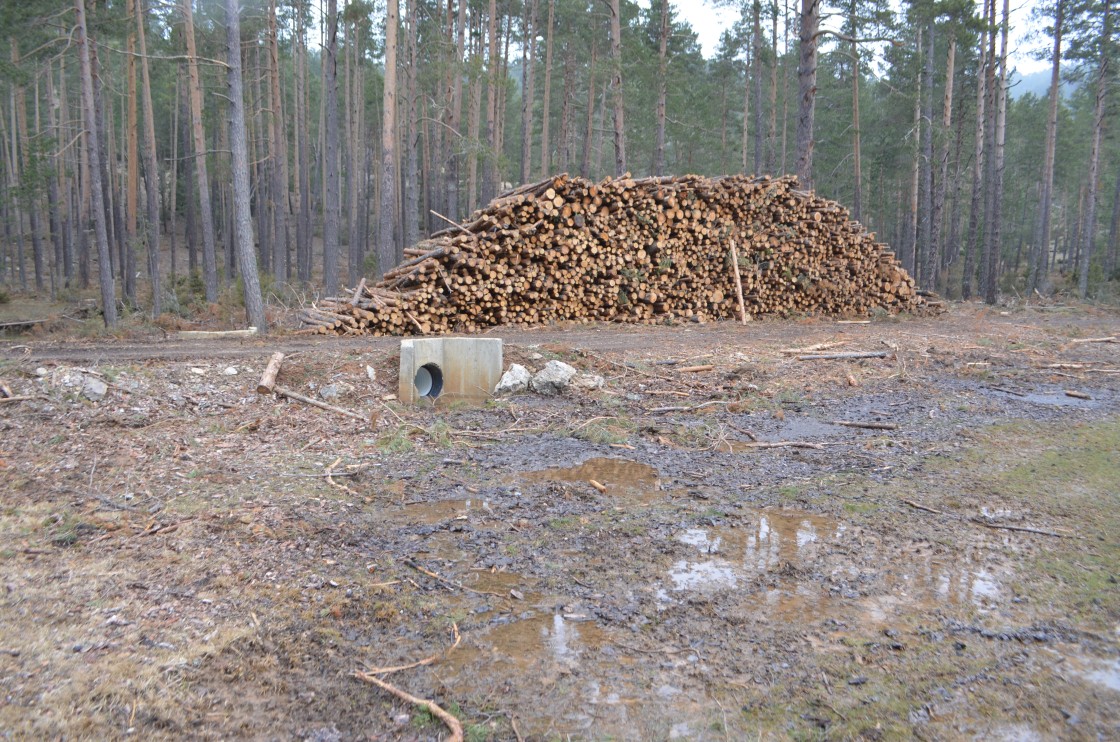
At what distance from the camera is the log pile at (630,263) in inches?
488

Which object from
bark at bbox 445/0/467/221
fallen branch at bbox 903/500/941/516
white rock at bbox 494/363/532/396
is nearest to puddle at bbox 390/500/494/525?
fallen branch at bbox 903/500/941/516

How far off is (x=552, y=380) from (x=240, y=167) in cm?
712

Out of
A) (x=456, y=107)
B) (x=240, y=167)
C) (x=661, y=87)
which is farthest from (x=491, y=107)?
(x=240, y=167)

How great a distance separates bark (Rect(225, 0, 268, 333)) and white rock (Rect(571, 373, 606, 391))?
6.31 m

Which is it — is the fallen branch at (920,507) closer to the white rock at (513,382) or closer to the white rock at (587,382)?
the white rock at (587,382)

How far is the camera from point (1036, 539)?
14.4 feet

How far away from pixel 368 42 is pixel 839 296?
29.7 m

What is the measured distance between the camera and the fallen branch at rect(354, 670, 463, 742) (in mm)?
2604

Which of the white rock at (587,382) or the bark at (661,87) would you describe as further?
the bark at (661,87)

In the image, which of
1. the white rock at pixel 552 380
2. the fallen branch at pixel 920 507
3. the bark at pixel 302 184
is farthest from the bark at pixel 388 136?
the fallen branch at pixel 920 507

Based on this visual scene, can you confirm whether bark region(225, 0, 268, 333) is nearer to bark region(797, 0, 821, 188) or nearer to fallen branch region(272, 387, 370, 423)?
fallen branch region(272, 387, 370, 423)

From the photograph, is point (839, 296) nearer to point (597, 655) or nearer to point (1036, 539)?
point (1036, 539)

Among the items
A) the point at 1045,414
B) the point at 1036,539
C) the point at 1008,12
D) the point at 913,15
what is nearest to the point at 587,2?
the point at 913,15

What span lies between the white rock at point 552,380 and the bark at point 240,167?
599cm
